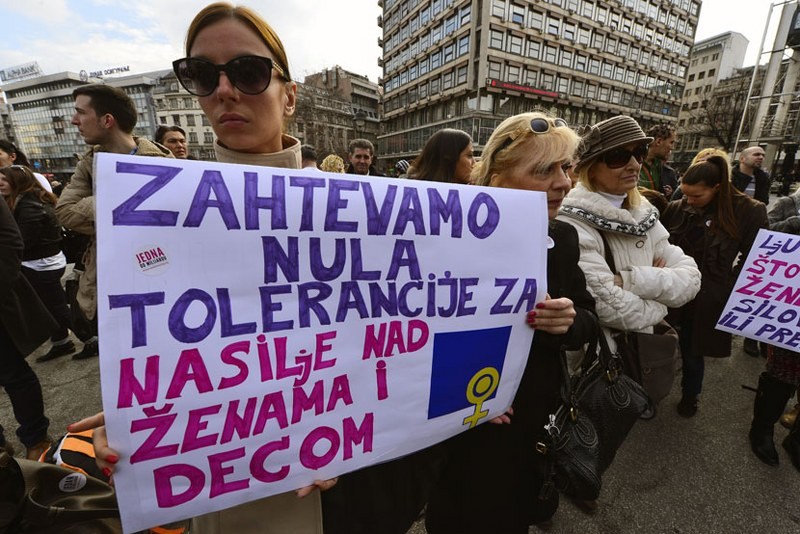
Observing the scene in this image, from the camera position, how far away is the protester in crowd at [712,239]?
2410 millimetres

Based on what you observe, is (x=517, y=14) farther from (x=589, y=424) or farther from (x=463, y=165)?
(x=589, y=424)

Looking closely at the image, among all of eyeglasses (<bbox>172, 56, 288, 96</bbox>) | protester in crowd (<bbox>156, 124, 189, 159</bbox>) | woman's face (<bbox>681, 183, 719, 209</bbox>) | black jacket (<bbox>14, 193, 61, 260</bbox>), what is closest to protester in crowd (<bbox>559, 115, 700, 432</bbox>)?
woman's face (<bbox>681, 183, 719, 209</bbox>)

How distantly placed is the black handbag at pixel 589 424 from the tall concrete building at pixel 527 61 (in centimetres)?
3207

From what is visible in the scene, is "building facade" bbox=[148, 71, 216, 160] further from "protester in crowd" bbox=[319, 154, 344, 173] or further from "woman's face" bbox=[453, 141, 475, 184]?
"woman's face" bbox=[453, 141, 475, 184]

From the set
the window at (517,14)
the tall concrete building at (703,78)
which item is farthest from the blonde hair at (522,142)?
the tall concrete building at (703,78)

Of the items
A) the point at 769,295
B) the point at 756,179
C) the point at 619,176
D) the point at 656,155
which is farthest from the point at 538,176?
the point at 756,179

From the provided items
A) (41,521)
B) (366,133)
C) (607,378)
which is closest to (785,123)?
(607,378)

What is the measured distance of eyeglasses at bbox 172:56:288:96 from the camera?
974 mm

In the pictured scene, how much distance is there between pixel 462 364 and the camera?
1.02 meters

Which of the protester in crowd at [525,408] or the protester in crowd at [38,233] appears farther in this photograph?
the protester in crowd at [38,233]

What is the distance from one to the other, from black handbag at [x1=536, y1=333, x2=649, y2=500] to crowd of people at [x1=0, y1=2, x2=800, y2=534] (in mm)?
68

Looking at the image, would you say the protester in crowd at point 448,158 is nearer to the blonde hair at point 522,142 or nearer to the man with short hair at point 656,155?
the blonde hair at point 522,142

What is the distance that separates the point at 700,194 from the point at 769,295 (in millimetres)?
841

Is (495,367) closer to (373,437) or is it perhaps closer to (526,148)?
(373,437)
